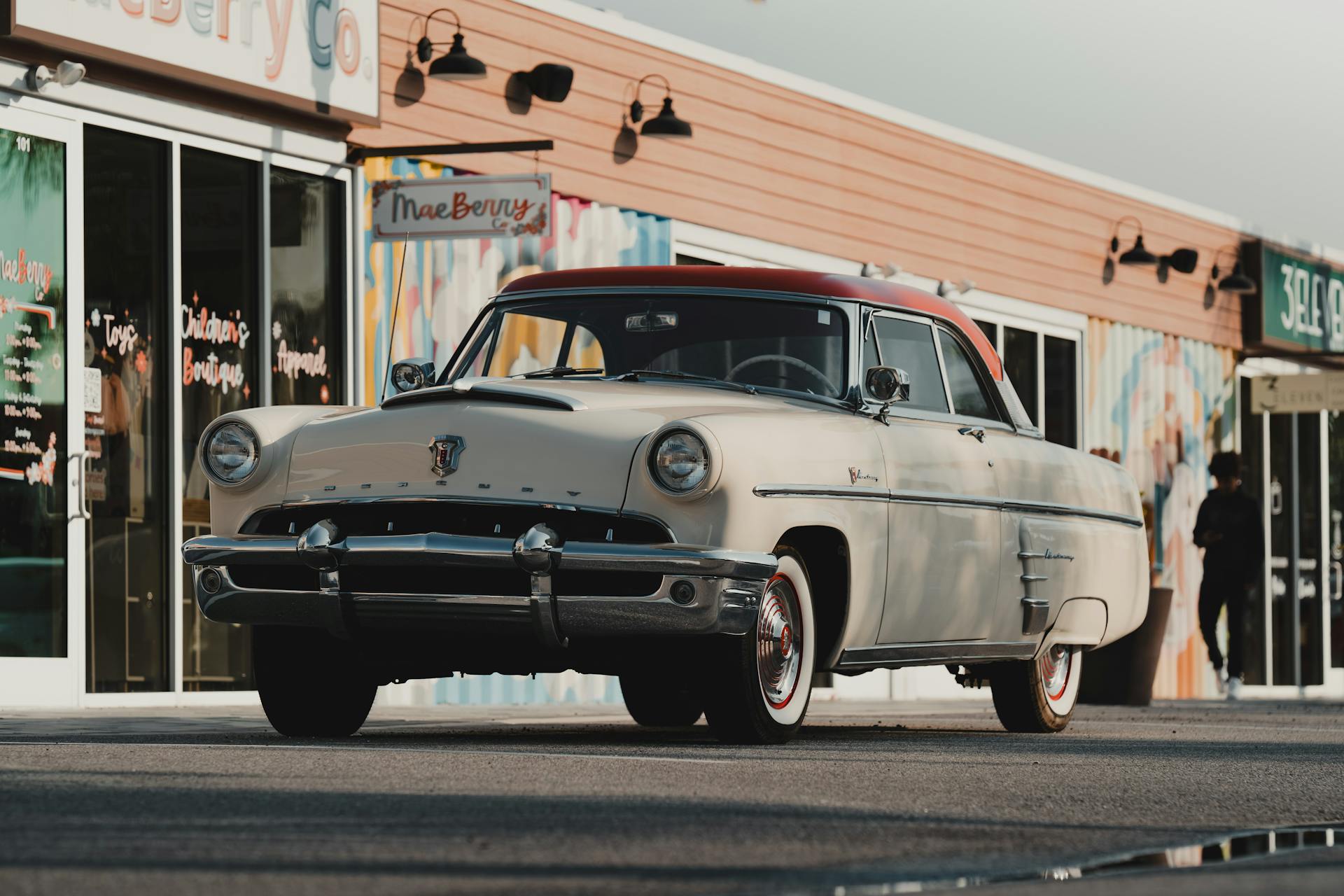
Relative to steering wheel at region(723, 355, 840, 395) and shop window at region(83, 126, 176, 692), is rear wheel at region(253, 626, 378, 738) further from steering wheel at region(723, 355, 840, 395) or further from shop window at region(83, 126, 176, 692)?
shop window at region(83, 126, 176, 692)

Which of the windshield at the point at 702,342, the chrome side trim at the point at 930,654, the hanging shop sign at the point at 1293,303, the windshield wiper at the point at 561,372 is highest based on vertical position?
the hanging shop sign at the point at 1293,303

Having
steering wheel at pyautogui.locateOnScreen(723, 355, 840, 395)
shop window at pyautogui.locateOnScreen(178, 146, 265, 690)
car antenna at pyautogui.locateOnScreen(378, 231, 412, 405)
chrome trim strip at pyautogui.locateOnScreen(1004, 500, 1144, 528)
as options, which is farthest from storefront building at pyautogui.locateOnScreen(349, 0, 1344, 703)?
steering wheel at pyautogui.locateOnScreen(723, 355, 840, 395)

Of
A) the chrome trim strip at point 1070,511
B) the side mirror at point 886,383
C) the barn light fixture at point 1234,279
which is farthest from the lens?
the barn light fixture at point 1234,279

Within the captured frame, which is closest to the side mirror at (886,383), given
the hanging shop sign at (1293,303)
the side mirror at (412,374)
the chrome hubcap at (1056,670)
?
the side mirror at (412,374)

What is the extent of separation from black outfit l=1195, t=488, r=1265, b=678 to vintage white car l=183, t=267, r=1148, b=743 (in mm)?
9460

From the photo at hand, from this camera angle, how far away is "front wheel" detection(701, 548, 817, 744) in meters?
7.71

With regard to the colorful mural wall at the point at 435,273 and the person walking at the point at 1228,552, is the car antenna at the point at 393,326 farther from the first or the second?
the person walking at the point at 1228,552

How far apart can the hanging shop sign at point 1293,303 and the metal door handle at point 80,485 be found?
670 inches

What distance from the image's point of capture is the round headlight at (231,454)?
7.91 meters

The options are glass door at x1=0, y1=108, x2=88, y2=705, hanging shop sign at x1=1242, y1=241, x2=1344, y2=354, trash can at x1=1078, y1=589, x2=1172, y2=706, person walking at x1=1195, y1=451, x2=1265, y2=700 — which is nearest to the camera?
glass door at x1=0, y1=108, x2=88, y2=705

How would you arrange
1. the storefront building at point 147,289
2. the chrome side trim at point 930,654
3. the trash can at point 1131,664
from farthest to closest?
the trash can at point 1131,664, the storefront building at point 147,289, the chrome side trim at point 930,654

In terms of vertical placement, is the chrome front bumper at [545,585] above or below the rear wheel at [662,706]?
above

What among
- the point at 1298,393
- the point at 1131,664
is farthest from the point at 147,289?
the point at 1298,393

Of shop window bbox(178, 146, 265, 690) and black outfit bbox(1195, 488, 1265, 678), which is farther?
black outfit bbox(1195, 488, 1265, 678)
